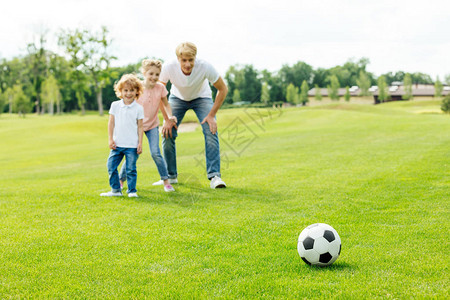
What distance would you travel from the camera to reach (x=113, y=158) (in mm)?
6645

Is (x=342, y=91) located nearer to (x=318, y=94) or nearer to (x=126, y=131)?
(x=318, y=94)

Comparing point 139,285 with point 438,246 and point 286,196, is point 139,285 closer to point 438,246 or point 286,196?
point 438,246

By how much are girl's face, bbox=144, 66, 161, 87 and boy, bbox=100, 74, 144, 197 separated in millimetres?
209

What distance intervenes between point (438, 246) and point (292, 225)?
1.49 meters

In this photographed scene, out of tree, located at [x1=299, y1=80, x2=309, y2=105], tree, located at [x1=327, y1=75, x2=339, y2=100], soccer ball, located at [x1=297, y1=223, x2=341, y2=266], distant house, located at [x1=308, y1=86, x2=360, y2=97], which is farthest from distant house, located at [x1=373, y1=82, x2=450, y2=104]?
soccer ball, located at [x1=297, y1=223, x2=341, y2=266]

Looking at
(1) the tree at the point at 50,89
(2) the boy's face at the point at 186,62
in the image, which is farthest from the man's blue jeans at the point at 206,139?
(1) the tree at the point at 50,89

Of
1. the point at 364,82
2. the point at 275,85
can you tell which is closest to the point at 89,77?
the point at 275,85

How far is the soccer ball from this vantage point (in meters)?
3.36

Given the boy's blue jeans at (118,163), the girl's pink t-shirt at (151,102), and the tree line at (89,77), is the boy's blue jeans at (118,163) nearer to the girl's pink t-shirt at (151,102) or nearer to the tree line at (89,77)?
the girl's pink t-shirt at (151,102)

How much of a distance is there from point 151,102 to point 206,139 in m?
1.20

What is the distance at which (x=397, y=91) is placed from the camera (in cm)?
7225

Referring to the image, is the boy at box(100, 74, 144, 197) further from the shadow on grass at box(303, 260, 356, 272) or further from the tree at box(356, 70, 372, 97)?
the tree at box(356, 70, 372, 97)

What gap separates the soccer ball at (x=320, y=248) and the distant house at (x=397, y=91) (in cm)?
6157

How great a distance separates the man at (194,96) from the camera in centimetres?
686
